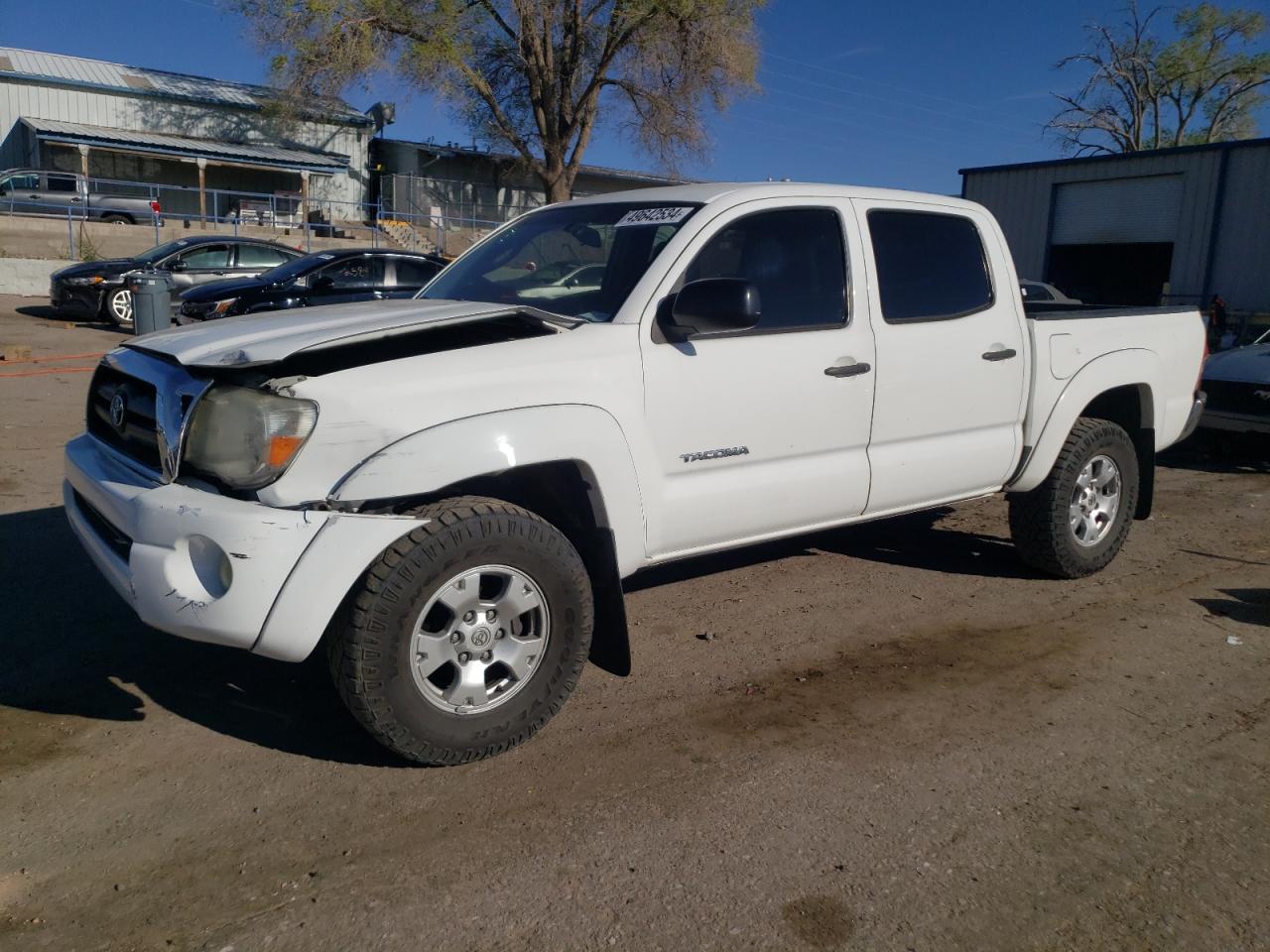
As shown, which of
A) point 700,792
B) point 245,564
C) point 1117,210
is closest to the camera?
point 245,564

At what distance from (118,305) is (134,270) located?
2.32ft

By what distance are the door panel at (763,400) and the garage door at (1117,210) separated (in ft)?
76.8

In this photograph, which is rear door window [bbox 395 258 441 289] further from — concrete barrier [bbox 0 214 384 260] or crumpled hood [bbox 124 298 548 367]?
concrete barrier [bbox 0 214 384 260]

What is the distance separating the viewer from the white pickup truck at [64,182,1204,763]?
310 cm

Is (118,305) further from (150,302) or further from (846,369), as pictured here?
(846,369)

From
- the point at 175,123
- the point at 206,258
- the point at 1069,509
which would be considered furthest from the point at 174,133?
the point at 1069,509

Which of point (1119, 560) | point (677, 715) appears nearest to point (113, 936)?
point (677, 715)

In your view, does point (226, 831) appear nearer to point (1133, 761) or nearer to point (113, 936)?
point (113, 936)

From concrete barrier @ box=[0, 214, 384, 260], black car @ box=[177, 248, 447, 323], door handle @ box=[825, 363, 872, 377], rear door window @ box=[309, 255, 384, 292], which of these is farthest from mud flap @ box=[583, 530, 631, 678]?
concrete barrier @ box=[0, 214, 384, 260]

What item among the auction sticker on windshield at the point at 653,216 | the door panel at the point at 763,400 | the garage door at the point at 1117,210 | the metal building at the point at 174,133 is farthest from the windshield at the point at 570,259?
the metal building at the point at 174,133

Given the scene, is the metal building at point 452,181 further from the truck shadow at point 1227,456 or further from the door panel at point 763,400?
the door panel at point 763,400

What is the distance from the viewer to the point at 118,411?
12.1ft

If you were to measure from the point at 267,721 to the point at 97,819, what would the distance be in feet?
2.34

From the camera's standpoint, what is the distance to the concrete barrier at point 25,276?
21.8 metres
